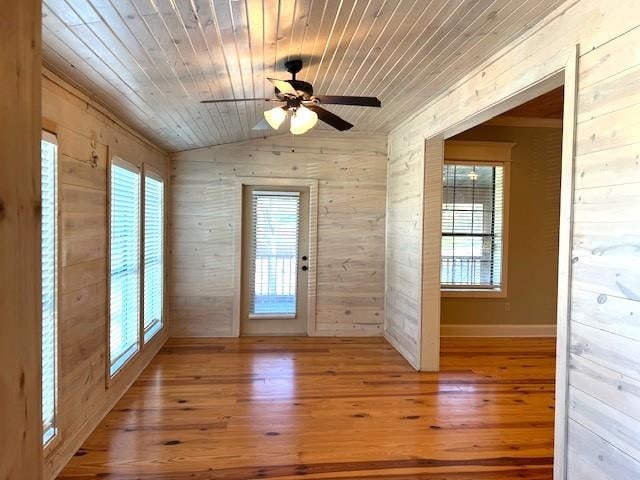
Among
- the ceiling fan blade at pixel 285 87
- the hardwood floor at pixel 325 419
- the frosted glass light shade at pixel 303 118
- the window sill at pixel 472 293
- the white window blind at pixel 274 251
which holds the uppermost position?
the ceiling fan blade at pixel 285 87

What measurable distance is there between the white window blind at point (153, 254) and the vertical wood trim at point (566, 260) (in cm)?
359

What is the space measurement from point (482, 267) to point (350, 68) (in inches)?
139

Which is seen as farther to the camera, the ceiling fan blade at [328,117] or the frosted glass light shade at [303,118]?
the ceiling fan blade at [328,117]

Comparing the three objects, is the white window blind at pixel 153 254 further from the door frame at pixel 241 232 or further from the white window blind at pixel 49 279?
the white window blind at pixel 49 279

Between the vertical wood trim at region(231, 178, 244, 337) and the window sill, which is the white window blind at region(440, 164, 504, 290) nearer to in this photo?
the window sill

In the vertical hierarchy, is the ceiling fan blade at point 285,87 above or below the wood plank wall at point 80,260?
above

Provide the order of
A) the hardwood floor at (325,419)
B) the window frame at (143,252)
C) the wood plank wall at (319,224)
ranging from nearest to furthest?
the hardwood floor at (325,419) → the window frame at (143,252) → the wood plank wall at (319,224)

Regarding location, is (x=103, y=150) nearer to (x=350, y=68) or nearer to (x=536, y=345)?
(x=350, y=68)

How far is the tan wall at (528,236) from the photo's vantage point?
5.36 metres

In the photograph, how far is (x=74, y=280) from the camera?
2.61m

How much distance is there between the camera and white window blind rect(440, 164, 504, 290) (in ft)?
17.7

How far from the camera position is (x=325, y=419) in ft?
10.3

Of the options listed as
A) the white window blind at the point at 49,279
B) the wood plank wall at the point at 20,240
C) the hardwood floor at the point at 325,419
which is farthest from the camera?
the hardwood floor at the point at 325,419

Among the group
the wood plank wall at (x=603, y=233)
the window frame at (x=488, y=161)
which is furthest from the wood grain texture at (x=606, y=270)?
the window frame at (x=488, y=161)
